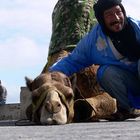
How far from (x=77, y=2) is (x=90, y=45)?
1.58 metres

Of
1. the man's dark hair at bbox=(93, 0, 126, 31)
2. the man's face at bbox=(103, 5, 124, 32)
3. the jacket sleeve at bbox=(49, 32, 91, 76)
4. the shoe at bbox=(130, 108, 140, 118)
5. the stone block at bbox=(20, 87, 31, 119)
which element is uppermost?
the man's dark hair at bbox=(93, 0, 126, 31)

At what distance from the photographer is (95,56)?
6.06 meters

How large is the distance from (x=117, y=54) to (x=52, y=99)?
106 centimetres

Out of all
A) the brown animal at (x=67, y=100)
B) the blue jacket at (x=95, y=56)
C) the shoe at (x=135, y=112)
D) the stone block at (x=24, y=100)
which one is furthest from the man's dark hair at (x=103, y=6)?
the stone block at (x=24, y=100)

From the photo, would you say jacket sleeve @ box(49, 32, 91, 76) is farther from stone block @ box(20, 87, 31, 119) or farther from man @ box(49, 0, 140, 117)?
stone block @ box(20, 87, 31, 119)

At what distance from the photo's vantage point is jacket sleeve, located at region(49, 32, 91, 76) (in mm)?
6109

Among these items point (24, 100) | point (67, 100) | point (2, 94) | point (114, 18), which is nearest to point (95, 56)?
point (114, 18)

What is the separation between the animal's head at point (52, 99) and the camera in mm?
5070

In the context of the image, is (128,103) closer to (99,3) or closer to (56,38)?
(99,3)

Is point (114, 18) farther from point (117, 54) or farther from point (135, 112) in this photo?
point (135, 112)

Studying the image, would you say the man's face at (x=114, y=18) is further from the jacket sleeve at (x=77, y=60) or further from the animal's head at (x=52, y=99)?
the animal's head at (x=52, y=99)

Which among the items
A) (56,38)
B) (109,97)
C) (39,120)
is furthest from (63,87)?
(56,38)

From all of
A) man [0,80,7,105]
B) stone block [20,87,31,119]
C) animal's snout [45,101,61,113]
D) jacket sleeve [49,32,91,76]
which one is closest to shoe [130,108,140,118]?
jacket sleeve [49,32,91,76]

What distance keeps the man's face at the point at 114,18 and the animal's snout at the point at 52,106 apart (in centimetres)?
115
